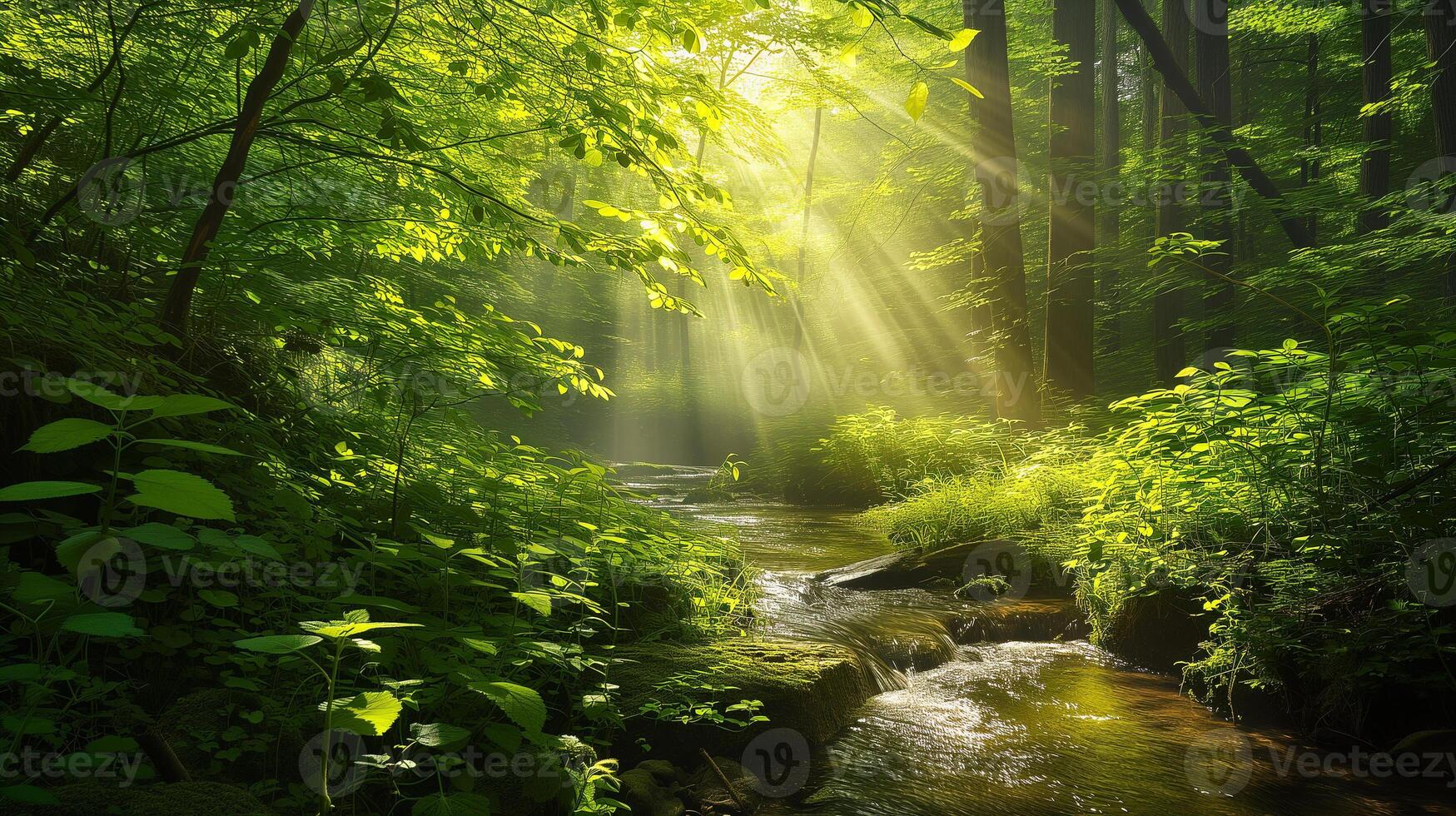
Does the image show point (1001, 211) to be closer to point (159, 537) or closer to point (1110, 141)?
point (159, 537)

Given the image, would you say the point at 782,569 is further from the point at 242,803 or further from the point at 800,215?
the point at 800,215

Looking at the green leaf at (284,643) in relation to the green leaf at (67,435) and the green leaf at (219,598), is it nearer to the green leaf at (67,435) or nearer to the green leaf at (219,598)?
the green leaf at (67,435)

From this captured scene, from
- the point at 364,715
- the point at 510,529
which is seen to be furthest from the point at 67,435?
the point at 510,529

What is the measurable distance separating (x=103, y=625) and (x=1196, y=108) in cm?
1130

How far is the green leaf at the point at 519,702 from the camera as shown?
5.59 feet

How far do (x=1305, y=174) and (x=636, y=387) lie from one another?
26.0 metres

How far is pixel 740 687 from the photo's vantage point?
3.35 metres

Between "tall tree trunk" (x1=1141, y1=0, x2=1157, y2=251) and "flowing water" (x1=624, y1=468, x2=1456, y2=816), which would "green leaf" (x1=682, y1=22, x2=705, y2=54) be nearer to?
"flowing water" (x1=624, y1=468, x2=1456, y2=816)

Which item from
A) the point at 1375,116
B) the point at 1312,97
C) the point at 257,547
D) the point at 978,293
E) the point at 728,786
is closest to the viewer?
the point at 257,547

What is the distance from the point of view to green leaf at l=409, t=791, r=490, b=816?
5.67 feet

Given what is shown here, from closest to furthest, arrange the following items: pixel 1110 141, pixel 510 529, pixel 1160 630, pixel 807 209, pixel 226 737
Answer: pixel 226 737, pixel 510 529, pixel 1160 630, pixel 807 209, pixel 1110 141

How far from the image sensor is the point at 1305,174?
21219mm

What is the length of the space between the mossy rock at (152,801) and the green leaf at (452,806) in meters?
0.33

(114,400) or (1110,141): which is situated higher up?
(1110,141)
